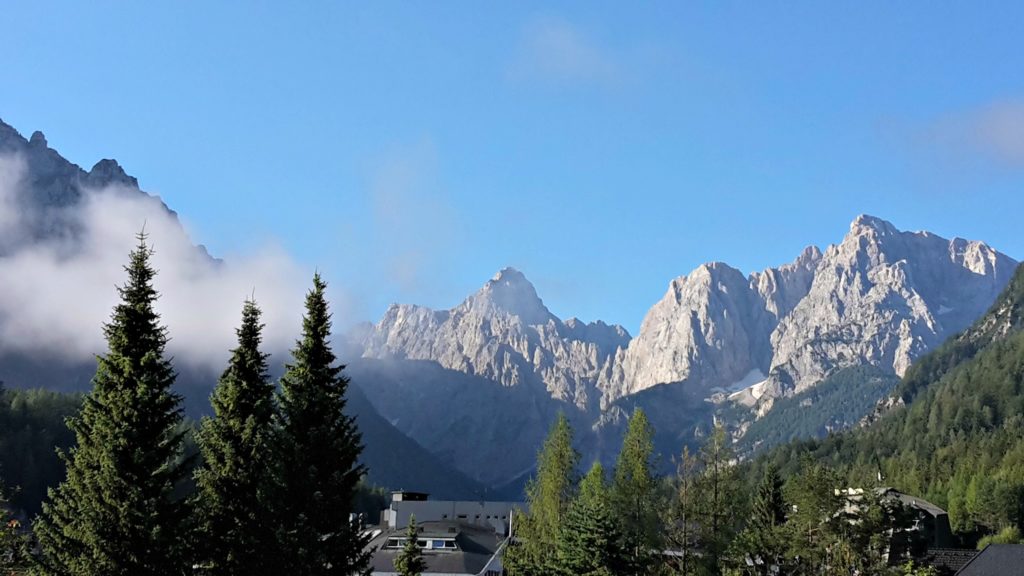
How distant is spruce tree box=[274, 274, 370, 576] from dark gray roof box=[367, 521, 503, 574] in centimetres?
7700

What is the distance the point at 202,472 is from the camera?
51.2m

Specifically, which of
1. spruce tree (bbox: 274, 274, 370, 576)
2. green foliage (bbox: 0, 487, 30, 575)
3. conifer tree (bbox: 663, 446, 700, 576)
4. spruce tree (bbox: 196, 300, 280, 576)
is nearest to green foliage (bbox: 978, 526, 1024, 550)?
conifer tree (bbox: 663, 446, 700, 576)

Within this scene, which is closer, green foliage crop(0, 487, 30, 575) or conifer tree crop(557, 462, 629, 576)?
green foliage crop(0, 487, 30, 575)

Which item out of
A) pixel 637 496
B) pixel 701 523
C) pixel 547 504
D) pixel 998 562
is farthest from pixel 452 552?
pixel 998 562

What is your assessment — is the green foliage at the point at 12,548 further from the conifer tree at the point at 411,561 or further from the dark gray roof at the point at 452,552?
the dark gray roof at the point at 452,552

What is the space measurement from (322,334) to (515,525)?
68.0 m

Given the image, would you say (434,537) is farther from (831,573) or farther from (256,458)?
(256,458)

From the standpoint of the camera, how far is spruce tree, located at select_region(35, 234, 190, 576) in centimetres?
4422

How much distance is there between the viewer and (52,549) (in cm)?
4456

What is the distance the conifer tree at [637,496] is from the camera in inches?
3679

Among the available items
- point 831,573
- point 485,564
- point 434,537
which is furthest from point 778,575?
point 434,537

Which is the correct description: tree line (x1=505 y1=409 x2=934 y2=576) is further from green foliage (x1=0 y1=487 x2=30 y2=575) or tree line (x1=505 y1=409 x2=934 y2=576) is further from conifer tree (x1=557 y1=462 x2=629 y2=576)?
green foliage (x1=0 y1=487 x2=30 y2=575)

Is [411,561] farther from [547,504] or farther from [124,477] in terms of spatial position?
→ [124,477]

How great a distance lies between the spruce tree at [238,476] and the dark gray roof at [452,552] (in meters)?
78.0
